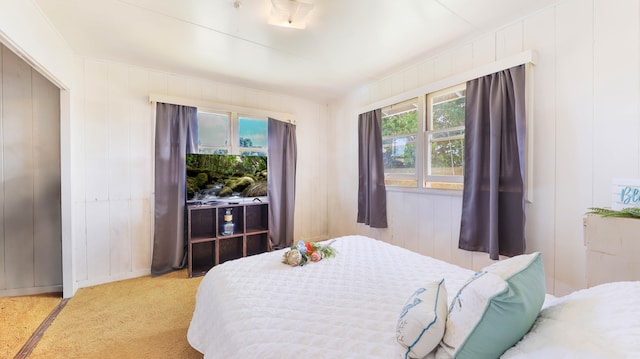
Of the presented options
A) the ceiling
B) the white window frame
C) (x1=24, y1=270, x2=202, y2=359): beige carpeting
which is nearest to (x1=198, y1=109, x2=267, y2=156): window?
the ceiling

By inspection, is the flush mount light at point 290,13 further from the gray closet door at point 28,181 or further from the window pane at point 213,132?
the gray closet door at point 28,181

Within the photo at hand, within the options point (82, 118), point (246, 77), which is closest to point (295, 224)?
point (246, 77)

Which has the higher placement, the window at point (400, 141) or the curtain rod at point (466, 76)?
the curtain rod at point (466, 76)

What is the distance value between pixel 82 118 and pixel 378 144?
340 cm

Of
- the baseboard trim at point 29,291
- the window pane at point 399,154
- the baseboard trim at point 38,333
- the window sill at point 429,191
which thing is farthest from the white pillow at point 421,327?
the baseboard trim at point 29,291

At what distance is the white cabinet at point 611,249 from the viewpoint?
134 centimetres

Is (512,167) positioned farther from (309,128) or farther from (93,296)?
(93,296)

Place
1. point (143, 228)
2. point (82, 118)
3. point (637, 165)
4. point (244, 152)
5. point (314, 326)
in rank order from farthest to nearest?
1. point (244, 152)
2. point (143, 228)
3. point (82, 118)
4. point (637, 165)
5. point (314, 326)

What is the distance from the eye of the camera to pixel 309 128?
4297mm

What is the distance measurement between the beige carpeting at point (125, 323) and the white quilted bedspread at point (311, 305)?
51 centimetres

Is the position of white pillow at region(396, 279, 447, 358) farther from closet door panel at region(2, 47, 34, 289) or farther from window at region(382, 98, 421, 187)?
closet door panel at region(2, 47, 34, 289)

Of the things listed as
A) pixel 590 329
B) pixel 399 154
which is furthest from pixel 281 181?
pixel 590 329

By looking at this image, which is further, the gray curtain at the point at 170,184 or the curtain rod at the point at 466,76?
the gray curtain at the point at 170,184

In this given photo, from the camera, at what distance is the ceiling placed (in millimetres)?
1930
